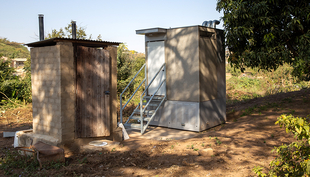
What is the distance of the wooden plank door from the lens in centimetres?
587

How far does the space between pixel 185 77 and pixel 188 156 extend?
121 inches

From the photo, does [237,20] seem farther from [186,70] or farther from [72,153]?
[72,153]

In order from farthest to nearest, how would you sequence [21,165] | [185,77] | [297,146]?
1. [185,77]
2. [21,165]
3. [297,146]

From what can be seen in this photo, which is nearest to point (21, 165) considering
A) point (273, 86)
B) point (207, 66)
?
point (207, 66)

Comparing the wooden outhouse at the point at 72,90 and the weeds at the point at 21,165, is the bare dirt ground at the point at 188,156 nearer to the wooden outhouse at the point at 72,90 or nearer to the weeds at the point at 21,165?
the weeds at the point at 21,165

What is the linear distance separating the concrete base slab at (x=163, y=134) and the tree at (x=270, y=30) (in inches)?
120

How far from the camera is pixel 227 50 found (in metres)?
8.95

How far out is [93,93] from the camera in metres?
6.03

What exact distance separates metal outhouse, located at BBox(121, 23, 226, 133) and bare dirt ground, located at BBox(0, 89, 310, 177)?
0.85 meters

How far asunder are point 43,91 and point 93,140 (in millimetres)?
1713

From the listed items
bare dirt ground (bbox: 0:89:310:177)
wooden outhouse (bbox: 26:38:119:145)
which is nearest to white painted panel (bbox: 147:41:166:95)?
wooden outhouse (bbox: 26:38:119:145)

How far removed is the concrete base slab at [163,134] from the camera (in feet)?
22.9

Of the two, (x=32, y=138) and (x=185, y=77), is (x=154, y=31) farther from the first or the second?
(x=32, y=138)

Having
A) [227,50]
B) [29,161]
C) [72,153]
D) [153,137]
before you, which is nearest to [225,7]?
[227,50]
